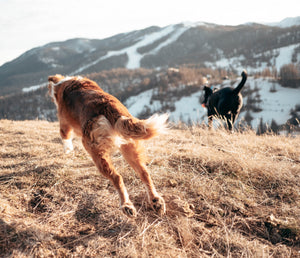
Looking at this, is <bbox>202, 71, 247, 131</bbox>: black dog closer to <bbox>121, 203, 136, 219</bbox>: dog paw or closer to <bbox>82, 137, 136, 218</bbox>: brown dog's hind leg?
<bbox>82, 137, 136, 218</bbox>: brown dog's hind leg

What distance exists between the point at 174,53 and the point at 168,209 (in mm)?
123423

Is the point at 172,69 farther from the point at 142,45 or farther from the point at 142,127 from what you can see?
the point at 142,45

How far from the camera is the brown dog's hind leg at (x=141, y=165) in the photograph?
2.05 m

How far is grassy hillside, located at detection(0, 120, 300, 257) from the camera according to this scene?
1630mm

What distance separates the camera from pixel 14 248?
152 centimetres

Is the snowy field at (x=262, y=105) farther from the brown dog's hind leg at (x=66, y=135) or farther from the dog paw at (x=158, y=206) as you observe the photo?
the dog paw at (x=158, y=206)

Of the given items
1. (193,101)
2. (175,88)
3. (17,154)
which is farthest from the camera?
(175,88)

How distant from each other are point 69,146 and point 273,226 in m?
3.09

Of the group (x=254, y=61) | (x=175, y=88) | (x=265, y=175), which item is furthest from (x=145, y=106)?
(x=265, y=175)

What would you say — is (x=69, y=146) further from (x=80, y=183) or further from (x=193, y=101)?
(x=193, y=101)

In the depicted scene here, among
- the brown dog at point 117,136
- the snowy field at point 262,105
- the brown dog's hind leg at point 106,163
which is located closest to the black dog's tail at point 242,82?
the brown dog at point 117,136

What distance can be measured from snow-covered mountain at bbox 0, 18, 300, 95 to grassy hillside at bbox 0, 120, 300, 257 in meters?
68.1

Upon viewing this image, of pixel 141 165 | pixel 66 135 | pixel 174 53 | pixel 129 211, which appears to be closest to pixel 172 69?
pixel 174 53

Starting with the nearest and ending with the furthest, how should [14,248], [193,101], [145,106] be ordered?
[14,248] < [193,101] < [145,106]
